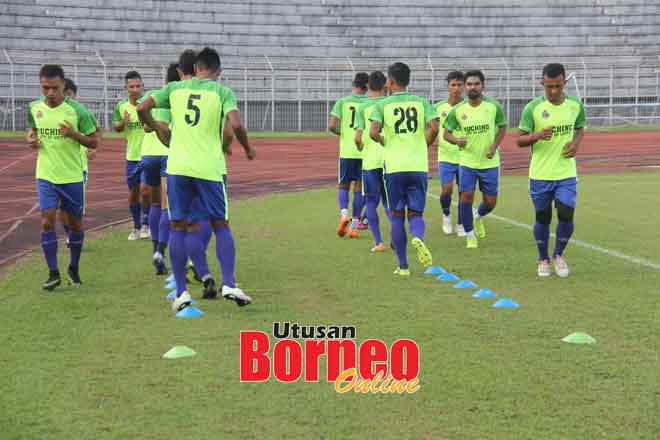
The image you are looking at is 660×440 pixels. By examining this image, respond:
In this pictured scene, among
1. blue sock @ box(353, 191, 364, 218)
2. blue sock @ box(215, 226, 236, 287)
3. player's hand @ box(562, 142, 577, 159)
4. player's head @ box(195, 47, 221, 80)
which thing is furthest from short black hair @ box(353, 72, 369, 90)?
blue sock @ box(215, 226, 236, 287)

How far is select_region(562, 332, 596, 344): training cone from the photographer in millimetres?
6629

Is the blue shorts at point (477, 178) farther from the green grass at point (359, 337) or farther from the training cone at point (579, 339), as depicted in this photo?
A: the training cone at point (579, 339)

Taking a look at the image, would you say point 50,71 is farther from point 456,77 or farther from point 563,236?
point 456,77

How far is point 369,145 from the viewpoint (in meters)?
12.1

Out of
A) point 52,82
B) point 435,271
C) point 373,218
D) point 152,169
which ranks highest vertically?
point 52,82

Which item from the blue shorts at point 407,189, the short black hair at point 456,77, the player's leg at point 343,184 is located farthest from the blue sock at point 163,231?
the short black hair at point 456,77

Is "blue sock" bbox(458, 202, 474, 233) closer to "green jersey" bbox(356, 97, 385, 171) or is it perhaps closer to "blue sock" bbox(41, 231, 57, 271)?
"green jersey" bbox(356, 97, 385, 171)

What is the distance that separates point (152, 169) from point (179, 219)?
3.13m

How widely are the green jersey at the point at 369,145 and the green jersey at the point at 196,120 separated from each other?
13.0 feet

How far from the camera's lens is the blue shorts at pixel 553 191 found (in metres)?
9.70

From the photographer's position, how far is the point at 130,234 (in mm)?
13516

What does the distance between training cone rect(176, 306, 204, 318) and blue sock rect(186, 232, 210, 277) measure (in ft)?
2.12

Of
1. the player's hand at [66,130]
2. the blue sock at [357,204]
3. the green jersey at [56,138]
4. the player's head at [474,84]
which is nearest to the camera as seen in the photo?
the player's hand at [66,130]

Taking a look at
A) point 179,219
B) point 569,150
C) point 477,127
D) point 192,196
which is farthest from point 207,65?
point 477,127
